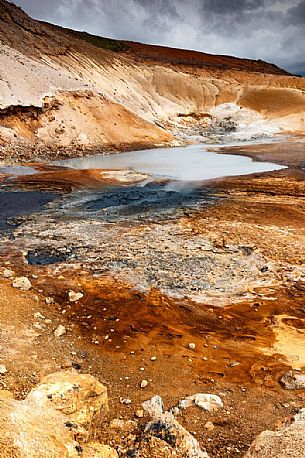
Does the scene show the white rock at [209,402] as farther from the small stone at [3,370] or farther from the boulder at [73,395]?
the small stone at [3,370]

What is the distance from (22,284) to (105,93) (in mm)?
27902

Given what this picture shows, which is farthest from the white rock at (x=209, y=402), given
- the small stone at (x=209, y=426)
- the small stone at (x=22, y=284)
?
the small stone at (x=22, y=284)

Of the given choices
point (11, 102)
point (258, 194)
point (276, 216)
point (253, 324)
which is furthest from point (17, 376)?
point (11, 102)

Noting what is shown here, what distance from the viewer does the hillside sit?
2548 cm

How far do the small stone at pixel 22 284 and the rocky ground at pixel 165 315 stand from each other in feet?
0.10

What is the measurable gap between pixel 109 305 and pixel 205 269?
7.16ft

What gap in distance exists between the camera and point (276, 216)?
10.9 meters

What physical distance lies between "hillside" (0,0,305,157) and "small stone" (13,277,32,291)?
59.4 feet

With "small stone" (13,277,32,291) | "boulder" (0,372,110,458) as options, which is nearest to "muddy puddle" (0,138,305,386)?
"small stone" (13,277,32,291)

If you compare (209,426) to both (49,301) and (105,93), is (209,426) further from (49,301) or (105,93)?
(105,93)

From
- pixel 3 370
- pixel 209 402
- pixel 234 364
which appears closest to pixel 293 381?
pixel 234 364

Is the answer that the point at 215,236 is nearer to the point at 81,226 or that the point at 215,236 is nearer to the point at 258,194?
the point at 81,226

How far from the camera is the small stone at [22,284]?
22.6ft

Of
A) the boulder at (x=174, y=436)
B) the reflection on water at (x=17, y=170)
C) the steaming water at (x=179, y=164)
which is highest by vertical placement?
the steaming water at (x=179, y=164)
